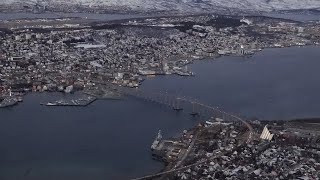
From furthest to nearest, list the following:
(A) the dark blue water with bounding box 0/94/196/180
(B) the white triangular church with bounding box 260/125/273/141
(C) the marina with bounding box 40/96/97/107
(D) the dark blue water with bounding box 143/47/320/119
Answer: (D) the dark blue water with bounding box 143/47/320/119
(C) the marina with bounding box 40/96/97/107
(B) the white triangular church with bounding box 260/125/273/141
(A) the dark blue water with bounding box 0/94/196/180

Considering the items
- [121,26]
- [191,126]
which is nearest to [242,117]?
[191,126]

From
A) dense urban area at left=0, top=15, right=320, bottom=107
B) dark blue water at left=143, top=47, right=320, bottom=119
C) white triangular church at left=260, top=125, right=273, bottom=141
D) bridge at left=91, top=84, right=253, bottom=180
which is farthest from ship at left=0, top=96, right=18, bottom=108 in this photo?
white triangular church at left=260, top=125, right=273, bottom=141

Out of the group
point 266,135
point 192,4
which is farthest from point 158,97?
point 192,4

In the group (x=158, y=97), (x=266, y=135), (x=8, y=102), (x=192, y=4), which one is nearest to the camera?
(x=266, y=135)

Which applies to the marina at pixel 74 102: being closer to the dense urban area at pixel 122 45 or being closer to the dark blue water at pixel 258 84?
the dense urban area at pixel 122 45

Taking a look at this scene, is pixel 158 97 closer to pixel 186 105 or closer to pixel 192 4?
pixel 186 105

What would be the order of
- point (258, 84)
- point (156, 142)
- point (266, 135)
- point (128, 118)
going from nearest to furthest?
point (156, 142) → point (266, 135) → point (128, 118) → point (258, 84)

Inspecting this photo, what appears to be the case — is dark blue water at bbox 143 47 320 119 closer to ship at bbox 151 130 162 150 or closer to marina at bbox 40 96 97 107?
marina at bbox 40 96 97 107

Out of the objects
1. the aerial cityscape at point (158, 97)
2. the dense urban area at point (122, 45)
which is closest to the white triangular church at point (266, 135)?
the aerial cityscape at point (158, 97)
